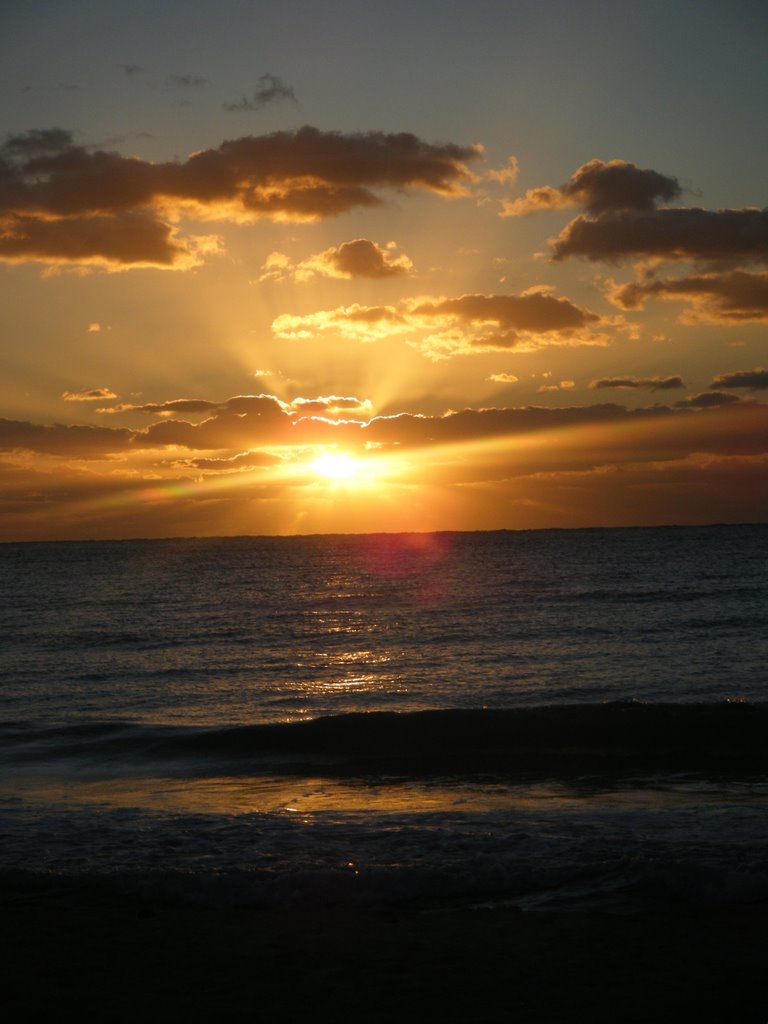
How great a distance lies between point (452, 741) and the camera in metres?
19.5

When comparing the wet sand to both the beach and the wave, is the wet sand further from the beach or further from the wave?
the wave

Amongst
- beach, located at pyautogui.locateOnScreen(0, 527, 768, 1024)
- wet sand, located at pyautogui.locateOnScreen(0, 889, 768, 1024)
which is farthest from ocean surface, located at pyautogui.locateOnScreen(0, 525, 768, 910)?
wet sand, located at pyautogui.locateOnScreen(0, 889, 768, 1024)

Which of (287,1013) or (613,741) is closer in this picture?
(287,1013)

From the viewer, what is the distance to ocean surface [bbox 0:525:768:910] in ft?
32.8

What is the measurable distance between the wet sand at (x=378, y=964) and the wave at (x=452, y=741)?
8.09 m

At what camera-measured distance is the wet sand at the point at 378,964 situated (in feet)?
22.6

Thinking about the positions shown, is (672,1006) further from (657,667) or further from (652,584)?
(652,584)

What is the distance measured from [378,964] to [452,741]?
11.9 meters

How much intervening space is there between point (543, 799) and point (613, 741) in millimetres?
5542

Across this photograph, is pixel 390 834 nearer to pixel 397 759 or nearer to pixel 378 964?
pixel 378 964

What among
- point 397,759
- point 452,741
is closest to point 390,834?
point 397,759

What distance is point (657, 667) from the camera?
2820 cm

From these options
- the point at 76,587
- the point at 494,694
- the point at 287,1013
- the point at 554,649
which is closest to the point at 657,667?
the point at 554,649

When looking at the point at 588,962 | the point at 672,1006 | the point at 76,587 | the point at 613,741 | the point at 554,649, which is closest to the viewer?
the point at 672,1006
